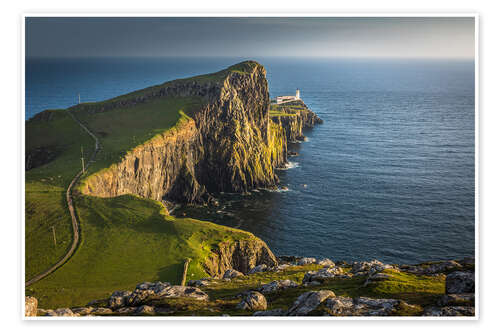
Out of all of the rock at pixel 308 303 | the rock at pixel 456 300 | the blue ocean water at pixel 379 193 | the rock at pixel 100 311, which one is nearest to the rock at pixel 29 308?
the rock at pixel 100 311

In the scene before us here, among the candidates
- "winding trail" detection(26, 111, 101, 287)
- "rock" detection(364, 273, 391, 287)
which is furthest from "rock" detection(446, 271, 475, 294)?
"winding trail" detection(26, 111, 101, 287)

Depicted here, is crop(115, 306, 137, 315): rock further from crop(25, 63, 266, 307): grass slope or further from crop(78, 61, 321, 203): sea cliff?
crop(78, 61, 321, 203): sea cliff

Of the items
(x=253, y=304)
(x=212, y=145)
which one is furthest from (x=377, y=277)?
(x=212, y=145)

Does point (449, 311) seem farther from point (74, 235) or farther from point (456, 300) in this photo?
point (74, 235)

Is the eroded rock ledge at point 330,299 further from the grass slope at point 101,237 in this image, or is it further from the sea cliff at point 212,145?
the sea cliff at point 212,145
